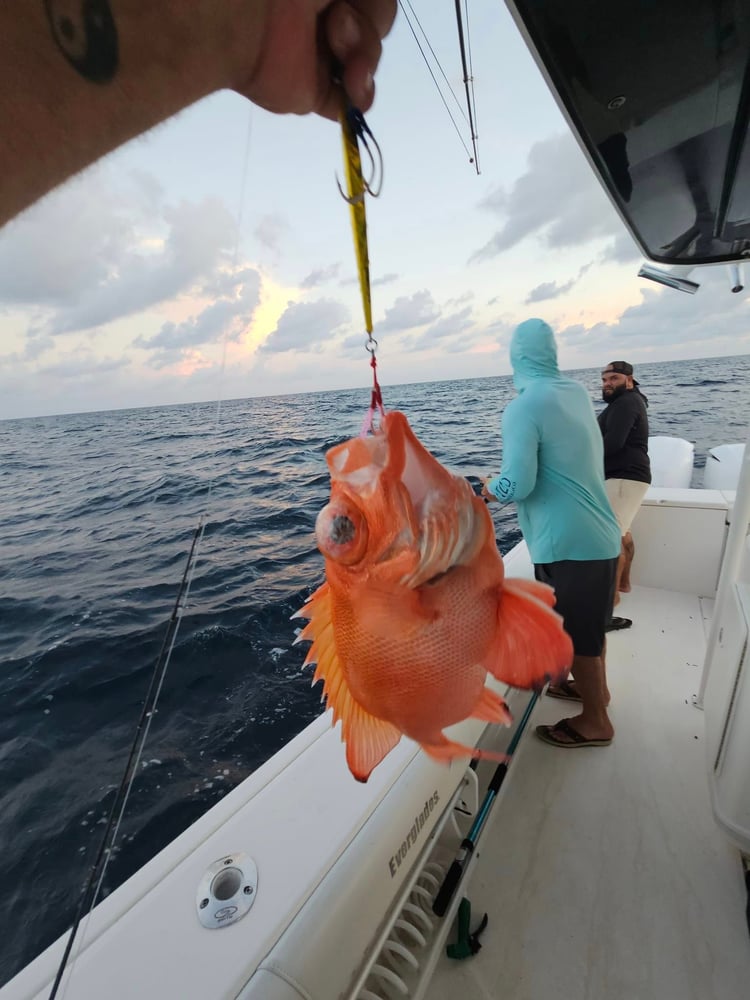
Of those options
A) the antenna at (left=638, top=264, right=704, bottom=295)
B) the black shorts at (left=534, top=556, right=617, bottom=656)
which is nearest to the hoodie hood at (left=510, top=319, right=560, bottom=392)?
the black shorts at (left=534, top=556, right=617, bottom=656)

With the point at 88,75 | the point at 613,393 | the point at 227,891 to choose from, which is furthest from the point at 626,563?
the point at 88,75

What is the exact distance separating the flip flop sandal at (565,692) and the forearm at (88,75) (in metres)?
3.32

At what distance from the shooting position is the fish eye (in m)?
0.63

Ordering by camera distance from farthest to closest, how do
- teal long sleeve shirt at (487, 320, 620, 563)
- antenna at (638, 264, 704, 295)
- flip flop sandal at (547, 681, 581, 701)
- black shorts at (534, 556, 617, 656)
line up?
flip flop sandal at (547, 681, 581, 701), antenna at (638, 264, 704, 295), black shorts at (534, 556, 617, 656), teal long sleeve shirt at (487, 320, 620, 563)

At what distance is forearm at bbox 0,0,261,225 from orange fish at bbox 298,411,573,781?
436mm

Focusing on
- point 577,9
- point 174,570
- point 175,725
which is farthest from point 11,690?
point 577,9

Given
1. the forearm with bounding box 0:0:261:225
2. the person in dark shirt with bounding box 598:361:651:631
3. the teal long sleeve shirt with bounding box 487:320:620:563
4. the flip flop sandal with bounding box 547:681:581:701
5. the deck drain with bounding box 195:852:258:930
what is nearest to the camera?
the forearm with bounding box 0:0:261:225

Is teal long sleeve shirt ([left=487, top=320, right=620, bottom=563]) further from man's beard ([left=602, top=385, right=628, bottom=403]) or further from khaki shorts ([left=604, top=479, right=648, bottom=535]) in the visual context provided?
man's beard ([left=602, top=385, right=628, bottom=403])

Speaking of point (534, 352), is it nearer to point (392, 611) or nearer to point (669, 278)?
point (669, 278)

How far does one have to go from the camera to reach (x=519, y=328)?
91.7 inches

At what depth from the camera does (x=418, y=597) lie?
26.4 inches

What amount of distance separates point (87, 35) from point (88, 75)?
0.10ft

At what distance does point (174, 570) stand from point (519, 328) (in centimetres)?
464

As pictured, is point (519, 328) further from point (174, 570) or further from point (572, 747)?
point (174, 570)
